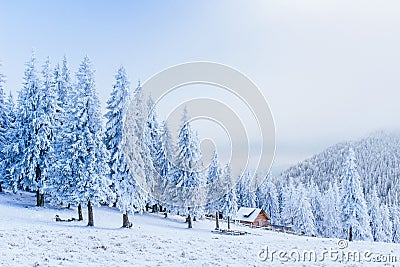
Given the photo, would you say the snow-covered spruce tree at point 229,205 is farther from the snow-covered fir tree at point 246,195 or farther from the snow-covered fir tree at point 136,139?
the snow-covered fir tree at point 246,195

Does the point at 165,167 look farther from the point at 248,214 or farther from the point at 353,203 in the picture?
the point at 248,214

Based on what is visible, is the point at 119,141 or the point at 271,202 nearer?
the point at 119,141

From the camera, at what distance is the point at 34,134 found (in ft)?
116

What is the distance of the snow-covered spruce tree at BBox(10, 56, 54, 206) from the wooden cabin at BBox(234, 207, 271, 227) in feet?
169

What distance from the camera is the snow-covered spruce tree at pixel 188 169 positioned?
4225 centimetres

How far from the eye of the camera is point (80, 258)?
47.6ft

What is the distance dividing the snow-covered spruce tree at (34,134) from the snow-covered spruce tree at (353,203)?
39.8m

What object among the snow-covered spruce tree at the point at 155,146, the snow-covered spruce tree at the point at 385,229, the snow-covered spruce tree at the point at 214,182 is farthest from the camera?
the snow-covered spruce tree at the point at 385,229

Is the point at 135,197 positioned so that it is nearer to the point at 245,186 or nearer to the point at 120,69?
the point at 120,69

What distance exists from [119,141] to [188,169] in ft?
48.0

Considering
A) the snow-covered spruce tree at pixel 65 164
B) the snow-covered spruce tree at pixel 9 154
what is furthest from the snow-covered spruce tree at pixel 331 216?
the snow-covered spruce tree at pixel 9 154

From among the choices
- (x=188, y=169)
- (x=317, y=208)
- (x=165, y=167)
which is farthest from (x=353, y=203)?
(x=317, y=208)

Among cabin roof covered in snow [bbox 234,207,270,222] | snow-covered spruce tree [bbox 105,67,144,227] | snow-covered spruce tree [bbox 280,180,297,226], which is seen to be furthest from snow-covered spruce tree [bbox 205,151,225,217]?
snow-covered spruce tree [bbox 280,180,297,226]

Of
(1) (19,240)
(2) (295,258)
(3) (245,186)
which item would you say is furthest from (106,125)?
(3) (245,186)
